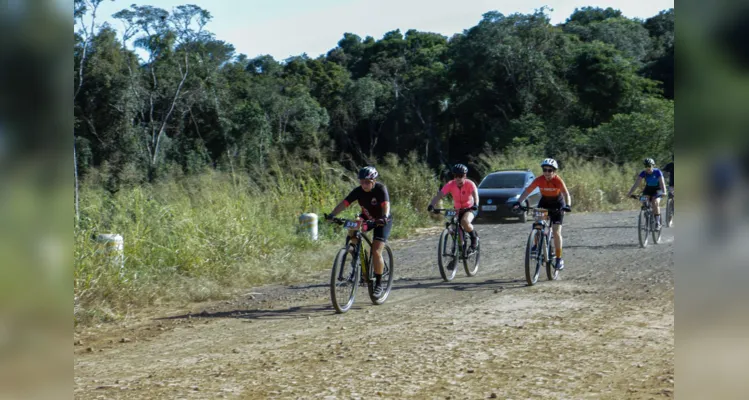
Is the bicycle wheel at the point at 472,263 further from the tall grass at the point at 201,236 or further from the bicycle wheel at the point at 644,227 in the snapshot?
the bicycle wheel at the point at 644,227

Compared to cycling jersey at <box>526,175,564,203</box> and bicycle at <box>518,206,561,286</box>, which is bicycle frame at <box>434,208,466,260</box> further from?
cycling jersey at <box>526,175,564,203</box>

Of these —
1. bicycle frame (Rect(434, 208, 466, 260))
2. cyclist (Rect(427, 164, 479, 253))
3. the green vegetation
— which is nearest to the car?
the green vegetation

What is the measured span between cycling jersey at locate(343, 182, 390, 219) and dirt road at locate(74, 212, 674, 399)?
49.6 inches

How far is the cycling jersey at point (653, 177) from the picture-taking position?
14633 millimetres

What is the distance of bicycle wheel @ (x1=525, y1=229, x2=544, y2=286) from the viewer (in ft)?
33.9

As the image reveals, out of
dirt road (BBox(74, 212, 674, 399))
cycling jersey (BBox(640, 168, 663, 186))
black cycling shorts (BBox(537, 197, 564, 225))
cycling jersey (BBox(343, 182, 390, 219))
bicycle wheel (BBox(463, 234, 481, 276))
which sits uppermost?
cycling jersey (BBox(640, 168, 663, 186))

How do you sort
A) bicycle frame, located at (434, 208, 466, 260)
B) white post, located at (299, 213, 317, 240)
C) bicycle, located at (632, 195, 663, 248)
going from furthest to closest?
1. white post, located at (299, 213, 317, 240)
2. bicycle, located at (632, 195, 663, 248)
3. bicycle frame, located at (434, 208, 466, 260)

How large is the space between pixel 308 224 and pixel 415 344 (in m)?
→ 8.28

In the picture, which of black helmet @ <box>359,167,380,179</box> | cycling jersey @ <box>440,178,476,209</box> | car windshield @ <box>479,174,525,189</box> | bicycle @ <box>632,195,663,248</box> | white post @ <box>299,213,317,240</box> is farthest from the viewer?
car windshield @ <box>479,174,525,189</box>

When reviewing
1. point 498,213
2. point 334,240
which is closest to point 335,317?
point 334,240

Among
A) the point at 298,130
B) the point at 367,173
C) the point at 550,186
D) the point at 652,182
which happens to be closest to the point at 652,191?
the point at 652,182

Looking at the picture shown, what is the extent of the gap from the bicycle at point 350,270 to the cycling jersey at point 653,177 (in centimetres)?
768
